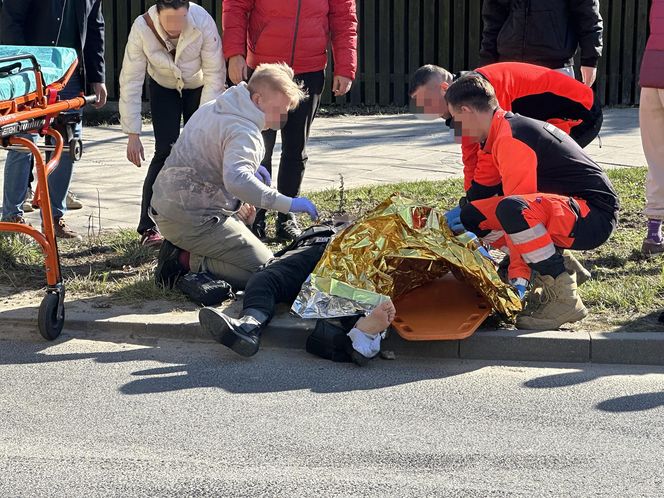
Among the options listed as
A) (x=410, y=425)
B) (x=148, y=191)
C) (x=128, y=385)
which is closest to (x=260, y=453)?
(x=410, y=425)

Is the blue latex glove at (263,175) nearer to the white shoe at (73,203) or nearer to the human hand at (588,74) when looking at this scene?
the human hand at (588,74)

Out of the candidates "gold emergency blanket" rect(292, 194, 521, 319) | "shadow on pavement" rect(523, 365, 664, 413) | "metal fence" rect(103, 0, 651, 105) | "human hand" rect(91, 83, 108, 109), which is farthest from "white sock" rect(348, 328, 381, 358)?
"metal fence" rect(103, 0, 651, 105)

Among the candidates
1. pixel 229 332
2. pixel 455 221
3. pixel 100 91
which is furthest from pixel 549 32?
pixel 229 332

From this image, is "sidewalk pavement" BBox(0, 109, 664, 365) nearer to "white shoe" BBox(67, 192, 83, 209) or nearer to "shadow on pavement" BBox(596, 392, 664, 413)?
"white shoe" BBox(67, 192, 83, 209)

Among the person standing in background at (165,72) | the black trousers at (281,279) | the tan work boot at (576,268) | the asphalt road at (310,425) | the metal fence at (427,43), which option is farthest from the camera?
the metal fence at (427,43)

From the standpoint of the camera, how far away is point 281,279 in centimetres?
577

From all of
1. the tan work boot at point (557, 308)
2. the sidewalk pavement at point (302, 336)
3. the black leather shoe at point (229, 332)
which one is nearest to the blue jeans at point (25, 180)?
the sidewalk pavement at point (302, 336)

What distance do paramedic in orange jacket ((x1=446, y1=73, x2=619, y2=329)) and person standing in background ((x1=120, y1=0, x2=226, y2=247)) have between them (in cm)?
192

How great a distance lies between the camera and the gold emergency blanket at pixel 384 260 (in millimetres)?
5352

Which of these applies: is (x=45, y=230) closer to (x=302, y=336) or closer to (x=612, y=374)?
(x=302, y=336)

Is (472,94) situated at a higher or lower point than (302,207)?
higher

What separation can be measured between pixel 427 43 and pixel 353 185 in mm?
5524

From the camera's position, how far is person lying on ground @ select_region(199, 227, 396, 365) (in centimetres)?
518

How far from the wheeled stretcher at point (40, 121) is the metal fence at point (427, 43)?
809 cm
